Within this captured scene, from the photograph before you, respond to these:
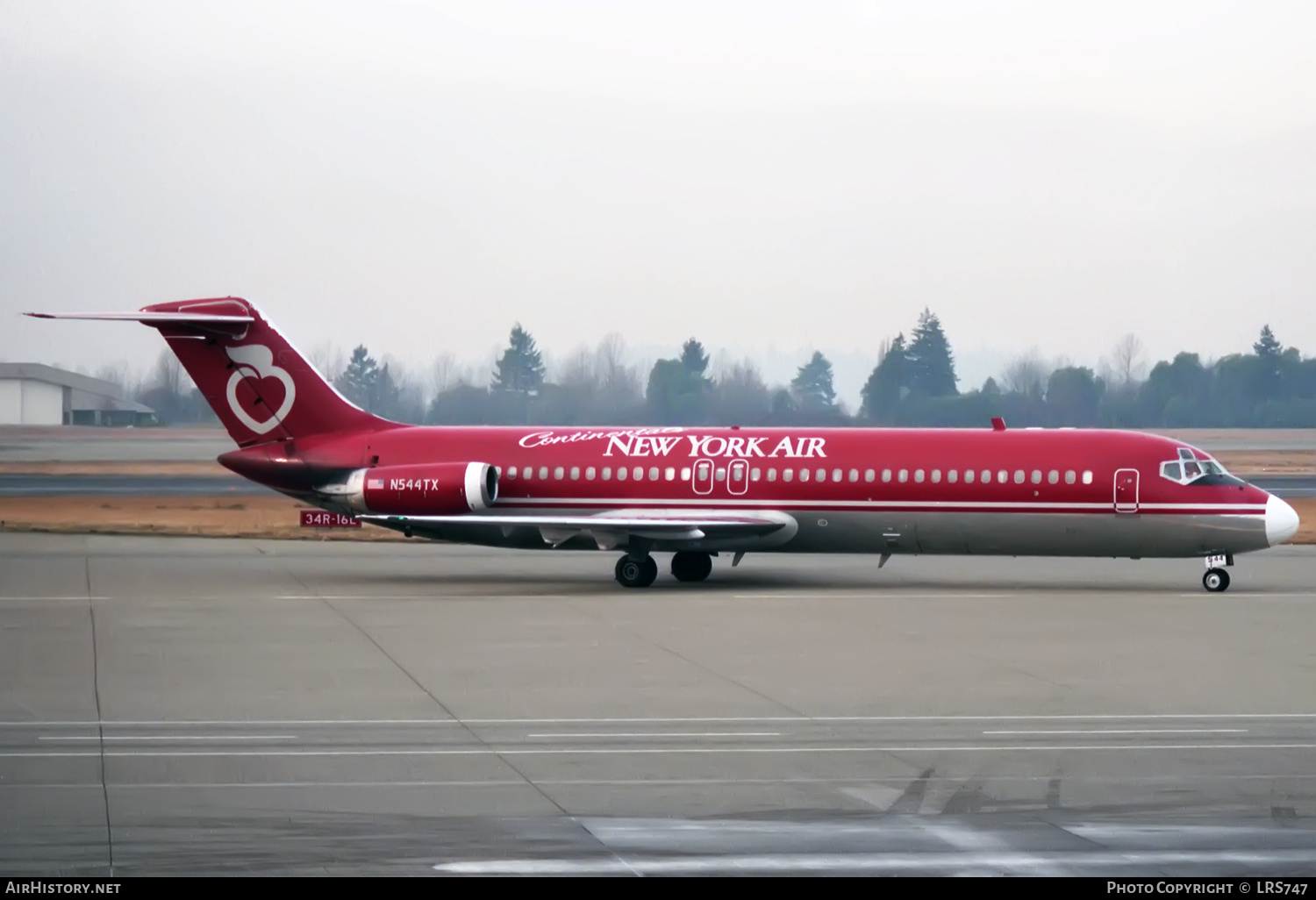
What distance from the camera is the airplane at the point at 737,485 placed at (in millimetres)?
28719

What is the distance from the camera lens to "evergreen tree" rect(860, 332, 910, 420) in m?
71.7

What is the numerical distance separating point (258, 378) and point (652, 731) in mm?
19337

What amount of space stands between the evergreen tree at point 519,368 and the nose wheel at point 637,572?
3709cm

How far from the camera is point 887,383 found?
73688 millimetres

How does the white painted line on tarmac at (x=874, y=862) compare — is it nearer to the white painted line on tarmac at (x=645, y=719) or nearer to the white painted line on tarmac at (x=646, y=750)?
the white painted line on tarmac at (x=646, y=750)

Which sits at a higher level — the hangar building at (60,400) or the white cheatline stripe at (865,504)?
the hangar building at (60,400)

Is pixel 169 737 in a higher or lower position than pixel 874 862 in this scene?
lower

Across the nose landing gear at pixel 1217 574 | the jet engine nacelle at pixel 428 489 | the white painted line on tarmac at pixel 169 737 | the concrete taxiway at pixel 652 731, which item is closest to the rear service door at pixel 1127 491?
the concrete taxiway at pixel 652 731

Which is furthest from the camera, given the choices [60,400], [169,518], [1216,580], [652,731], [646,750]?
[60,400]

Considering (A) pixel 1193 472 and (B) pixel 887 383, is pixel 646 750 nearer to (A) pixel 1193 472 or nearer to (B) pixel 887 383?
→ (A) pixel 1193 472

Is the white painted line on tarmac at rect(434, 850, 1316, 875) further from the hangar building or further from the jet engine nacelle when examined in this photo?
the hangar building

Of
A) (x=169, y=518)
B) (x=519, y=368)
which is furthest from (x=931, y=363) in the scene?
(x=169, y=518)

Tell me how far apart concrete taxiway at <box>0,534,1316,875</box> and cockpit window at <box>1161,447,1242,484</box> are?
1968 millimetres

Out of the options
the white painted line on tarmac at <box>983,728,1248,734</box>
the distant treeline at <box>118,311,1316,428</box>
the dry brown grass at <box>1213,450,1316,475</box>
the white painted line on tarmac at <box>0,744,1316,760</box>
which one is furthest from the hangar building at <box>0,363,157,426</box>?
the dry brown grass at <box>1213,450,1316,475</box>
